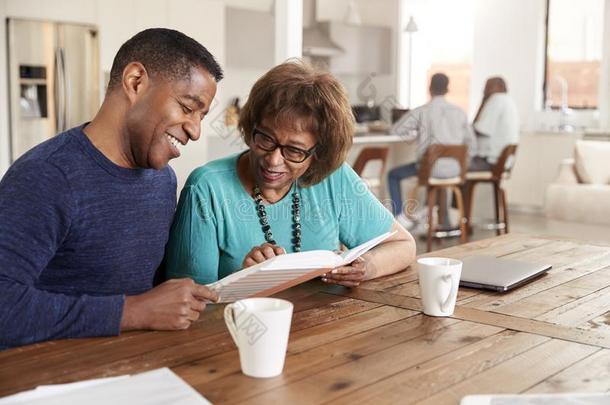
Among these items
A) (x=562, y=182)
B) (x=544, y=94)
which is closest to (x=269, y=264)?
(x=562, y=182)

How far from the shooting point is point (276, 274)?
1.39 m

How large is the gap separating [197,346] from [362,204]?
0.91 meters

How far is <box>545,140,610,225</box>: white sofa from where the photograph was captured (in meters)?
5.54

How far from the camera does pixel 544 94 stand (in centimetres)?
797

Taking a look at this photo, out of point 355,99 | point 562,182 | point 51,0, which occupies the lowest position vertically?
point 562,182

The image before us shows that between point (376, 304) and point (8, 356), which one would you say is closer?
point (8, 356)

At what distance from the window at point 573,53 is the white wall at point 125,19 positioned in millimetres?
3918

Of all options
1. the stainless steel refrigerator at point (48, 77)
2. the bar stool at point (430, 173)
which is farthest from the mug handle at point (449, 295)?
the bar stool at point (430, 173)

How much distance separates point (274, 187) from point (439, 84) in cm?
437

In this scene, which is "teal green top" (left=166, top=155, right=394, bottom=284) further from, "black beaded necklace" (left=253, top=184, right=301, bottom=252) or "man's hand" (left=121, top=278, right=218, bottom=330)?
"man's hand" (left=121, top=278, right=218, bottom=330)

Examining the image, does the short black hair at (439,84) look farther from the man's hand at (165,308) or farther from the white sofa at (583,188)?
the man's hand at (165,308)

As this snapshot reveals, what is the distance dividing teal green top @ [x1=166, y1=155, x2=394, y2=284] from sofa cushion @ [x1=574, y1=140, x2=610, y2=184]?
165 inches

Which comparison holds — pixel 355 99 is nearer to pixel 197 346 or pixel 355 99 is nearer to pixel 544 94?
pixel 544 94

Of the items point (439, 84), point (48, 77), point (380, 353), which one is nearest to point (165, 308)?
point (380, 353)
